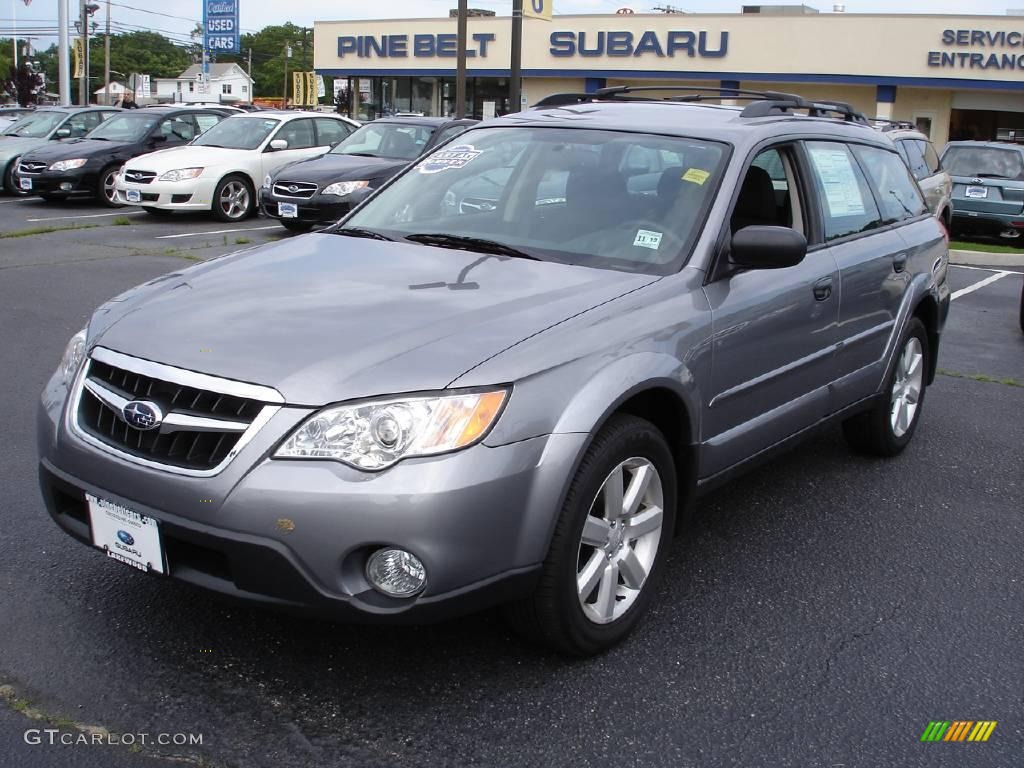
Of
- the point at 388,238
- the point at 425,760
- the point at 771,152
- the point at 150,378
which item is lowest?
the point at 425,760

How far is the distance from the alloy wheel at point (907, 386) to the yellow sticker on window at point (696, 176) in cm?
187

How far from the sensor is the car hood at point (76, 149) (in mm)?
16312

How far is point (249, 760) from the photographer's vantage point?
9.01 feet

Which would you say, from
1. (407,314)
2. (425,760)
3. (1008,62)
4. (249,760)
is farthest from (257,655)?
(1008,62)

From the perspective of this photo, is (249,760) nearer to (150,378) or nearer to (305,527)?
(305,527)

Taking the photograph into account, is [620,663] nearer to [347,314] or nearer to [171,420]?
[347,314]

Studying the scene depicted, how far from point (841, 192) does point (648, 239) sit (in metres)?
1.43

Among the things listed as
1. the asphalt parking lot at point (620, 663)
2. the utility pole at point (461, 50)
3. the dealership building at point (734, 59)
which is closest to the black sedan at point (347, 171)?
the utility pole at point (461, 50)

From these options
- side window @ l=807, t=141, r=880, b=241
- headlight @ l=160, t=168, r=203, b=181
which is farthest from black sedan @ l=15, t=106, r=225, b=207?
side window @ l=807, t=141, r=880, b=241

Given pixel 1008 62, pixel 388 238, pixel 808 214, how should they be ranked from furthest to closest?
pixel 1008 62
pixel 808 214
pixel 388 238

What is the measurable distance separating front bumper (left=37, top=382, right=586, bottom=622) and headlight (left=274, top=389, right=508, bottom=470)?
30 mm

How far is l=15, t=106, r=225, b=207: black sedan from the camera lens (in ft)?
53.1

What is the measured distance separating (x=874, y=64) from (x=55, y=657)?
3527cm

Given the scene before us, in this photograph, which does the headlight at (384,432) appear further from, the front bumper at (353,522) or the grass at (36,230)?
the grass at (36,230)
